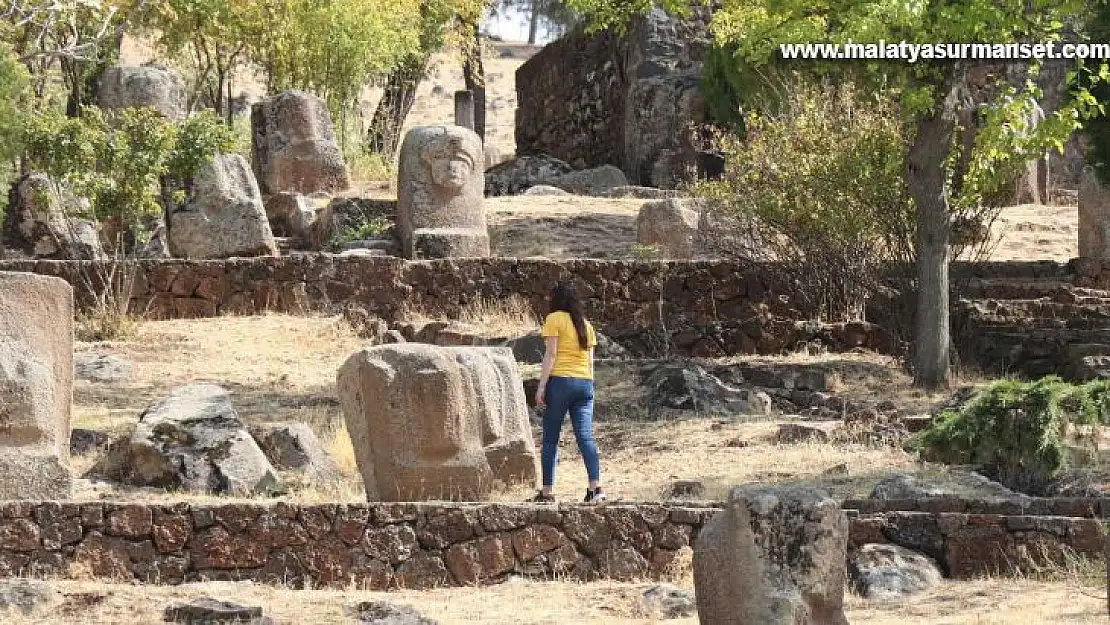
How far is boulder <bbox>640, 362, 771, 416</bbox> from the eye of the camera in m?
17.8

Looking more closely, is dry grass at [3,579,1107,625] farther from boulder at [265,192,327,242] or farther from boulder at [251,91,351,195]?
boulder at [251,91,351,195]

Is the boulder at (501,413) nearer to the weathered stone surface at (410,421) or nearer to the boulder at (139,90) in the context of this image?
the weathered stone surface at (410,421)

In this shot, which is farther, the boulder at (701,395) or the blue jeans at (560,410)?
the boulder at (701,395)

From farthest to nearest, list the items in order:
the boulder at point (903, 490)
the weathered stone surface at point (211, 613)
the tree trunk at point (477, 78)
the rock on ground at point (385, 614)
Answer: the tree trunk at point (477, 78) → the boulder at point (903, 490) → the rock on ground at point (385, 614) → the weathered stone surface at point (211, 613)

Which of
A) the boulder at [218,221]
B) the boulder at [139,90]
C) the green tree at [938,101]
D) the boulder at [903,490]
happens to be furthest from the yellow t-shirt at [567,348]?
the boulder at [139,90]

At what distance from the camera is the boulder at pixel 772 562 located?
870cm

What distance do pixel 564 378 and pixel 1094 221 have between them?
1340cm

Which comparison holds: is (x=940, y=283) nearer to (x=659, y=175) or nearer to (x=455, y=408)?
(x=455, y=408)

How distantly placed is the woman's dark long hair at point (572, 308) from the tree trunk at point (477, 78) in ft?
89.2

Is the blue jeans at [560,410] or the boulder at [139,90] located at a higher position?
the boulder at [139,90]

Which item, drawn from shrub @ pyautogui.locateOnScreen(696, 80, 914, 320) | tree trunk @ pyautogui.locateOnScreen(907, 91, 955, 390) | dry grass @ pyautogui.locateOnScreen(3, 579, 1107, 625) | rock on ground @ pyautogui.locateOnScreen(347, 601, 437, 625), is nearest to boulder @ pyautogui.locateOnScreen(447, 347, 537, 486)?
dry grass @ pyautogui.locateOnScreen(3, 579, 1107, 625)

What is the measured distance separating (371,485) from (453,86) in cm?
5622

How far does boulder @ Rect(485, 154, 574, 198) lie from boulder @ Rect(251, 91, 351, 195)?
16.4 ft

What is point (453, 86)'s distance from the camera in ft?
226
